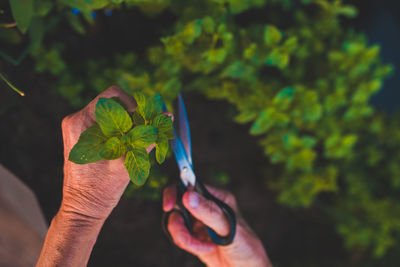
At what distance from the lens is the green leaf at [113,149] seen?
1.55 ft

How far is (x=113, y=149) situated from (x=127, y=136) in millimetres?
37

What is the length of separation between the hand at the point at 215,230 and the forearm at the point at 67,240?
0.27 meters

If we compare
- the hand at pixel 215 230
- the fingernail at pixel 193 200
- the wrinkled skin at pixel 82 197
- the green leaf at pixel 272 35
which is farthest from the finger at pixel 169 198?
the green leaf at pixel 272 35

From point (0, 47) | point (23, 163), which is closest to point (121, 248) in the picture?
point (23, 163)

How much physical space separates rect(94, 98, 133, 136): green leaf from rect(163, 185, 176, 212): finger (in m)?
0.35

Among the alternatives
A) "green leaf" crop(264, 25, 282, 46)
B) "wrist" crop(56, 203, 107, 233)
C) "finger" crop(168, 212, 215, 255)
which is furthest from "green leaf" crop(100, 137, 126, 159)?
"green leaf" crop(264, 25, 282, 46)

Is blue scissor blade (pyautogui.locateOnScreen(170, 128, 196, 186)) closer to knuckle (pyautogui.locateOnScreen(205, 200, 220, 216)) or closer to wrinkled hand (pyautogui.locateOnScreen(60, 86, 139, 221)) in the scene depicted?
knuckle (pyautogui.locateOnScreen(205, 200, 220, 216))

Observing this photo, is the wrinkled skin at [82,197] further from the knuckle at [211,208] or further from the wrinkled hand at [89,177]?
the knuckle at [211,208]

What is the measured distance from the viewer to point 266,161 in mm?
1463

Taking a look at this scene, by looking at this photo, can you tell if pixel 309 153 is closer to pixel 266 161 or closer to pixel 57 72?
pixel 266 161

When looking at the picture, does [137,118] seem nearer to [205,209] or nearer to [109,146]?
[109,146]

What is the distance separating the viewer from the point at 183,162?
71cm

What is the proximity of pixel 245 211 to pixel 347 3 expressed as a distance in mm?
1380

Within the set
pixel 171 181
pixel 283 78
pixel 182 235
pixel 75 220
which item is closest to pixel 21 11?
pixel 75 220
